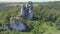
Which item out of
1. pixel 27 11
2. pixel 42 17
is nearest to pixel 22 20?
pixel 27 11

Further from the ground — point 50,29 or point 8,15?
point 8,15

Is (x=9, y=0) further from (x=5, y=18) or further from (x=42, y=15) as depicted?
(x=42, y=15)

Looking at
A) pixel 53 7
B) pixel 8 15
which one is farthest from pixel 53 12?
pixel 8 15

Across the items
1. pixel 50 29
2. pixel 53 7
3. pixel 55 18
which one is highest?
pixel 53 7

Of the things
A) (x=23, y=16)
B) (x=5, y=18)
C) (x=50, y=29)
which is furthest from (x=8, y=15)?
(x=50, y=29)

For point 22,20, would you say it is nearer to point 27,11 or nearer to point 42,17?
point 27,11

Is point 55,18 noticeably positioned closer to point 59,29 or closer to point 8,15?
point 59,29
